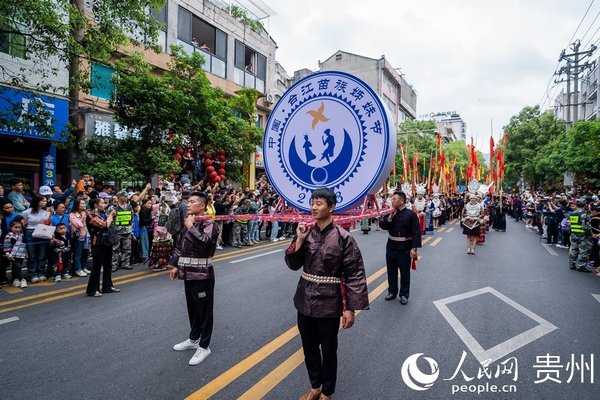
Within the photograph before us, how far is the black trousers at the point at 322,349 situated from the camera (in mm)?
2801

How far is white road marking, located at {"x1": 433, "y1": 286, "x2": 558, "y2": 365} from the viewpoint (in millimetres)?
3807

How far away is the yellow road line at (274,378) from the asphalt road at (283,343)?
0.01m

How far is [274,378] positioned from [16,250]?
18.3 ft

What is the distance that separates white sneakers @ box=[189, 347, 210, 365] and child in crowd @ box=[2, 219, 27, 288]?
4.47m

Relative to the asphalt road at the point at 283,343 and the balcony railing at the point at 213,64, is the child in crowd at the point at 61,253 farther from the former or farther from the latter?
the balcony railing at the point at 213,64

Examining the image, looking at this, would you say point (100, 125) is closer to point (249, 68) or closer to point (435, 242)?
point (249, 68)

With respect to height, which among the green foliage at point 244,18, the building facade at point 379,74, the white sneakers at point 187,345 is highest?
the building facade at point 379,74

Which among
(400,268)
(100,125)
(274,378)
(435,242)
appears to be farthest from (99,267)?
(435,242)

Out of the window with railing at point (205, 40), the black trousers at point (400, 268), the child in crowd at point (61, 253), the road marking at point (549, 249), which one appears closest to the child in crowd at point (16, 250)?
the child in crowd at point (61, 253)

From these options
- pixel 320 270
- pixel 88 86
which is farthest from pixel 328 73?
pixel 88 86

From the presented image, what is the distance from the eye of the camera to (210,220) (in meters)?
3.79

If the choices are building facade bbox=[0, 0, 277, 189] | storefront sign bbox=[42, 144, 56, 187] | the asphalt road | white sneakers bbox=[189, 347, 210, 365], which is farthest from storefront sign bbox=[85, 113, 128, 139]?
white sneakers bbox=[189, 347, 210, 365]

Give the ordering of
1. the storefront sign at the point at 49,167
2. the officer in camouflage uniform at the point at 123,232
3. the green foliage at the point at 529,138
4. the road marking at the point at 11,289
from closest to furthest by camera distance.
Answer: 1. the road marking at the point at 11,289
2. the officer in camouflage uniform at the point at 123,232
3. the storefront sign at the point at 49,167
4. the green foliage at the point at 529,138

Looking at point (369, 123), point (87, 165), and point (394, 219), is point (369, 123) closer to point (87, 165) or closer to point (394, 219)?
point (394, 219)
